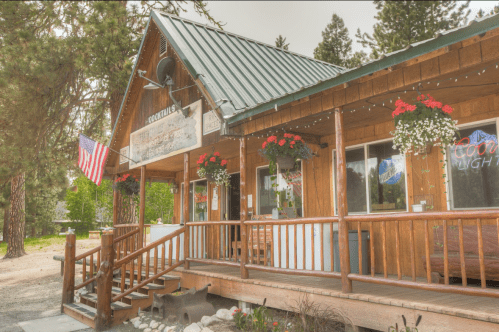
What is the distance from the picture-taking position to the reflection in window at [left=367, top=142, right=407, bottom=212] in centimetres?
713

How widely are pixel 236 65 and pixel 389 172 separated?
4635mm

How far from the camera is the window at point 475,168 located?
6043 millimetres

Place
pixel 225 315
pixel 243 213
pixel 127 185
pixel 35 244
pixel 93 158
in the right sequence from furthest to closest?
pixel 35 244 < pixel 127 185 < pixel 93 158 < pixel 243 213 < pixel 225 315

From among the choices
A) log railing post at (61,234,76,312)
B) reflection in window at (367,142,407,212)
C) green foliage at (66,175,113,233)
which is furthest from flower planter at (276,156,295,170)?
green foliage at (66,175,113,233)

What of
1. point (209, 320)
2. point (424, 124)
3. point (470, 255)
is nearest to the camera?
point (424, 124)

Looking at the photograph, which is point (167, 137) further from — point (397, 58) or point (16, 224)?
point (16, 224)

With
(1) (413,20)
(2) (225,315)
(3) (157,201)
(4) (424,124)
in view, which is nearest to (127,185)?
(2) (225,315)

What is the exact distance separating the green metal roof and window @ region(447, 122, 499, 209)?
2823 mm

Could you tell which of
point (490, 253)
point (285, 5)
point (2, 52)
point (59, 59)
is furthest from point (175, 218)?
point (285, 5)

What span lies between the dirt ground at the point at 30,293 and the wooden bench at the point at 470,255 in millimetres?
3245

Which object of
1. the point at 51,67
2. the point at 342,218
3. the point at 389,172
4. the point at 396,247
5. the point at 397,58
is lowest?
the point at 396,247

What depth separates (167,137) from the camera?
9898 mm

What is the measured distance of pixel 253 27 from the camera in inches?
1331

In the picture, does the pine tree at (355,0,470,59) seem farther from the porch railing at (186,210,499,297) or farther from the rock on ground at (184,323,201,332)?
the rock on ground at (184,323,201,332)
